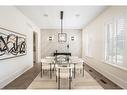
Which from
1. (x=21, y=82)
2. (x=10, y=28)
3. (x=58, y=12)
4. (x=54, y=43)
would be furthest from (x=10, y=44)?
(x=54, y=43)

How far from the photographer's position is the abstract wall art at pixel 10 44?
3.59 metres

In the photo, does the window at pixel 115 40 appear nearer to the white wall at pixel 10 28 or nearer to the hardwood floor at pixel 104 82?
the hardwood floor at pixel 104 82

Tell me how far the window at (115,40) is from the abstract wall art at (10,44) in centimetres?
359

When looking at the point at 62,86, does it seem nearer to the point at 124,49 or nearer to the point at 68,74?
the point at 68,74

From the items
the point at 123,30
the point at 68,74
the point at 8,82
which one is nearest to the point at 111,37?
the point at 123,30

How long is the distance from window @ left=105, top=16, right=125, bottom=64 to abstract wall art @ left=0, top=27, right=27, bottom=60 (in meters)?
3.59

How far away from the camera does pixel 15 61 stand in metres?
4.60

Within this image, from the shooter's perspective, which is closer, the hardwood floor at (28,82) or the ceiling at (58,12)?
the hardwood floor at (28,82)

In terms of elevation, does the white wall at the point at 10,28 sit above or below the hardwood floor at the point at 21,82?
above

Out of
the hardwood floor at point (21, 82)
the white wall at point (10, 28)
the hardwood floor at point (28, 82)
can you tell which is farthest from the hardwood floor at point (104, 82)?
the white wall at point (10, 28)

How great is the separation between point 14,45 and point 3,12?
124cm

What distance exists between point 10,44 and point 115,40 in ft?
11.9

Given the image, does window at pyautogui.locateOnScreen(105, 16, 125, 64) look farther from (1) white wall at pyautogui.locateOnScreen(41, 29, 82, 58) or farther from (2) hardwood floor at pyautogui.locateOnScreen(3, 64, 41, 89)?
(1) white wall at pyautogui.locateOnScreen(41, 29, 82, 58)

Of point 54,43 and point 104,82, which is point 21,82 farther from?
point 54,43
